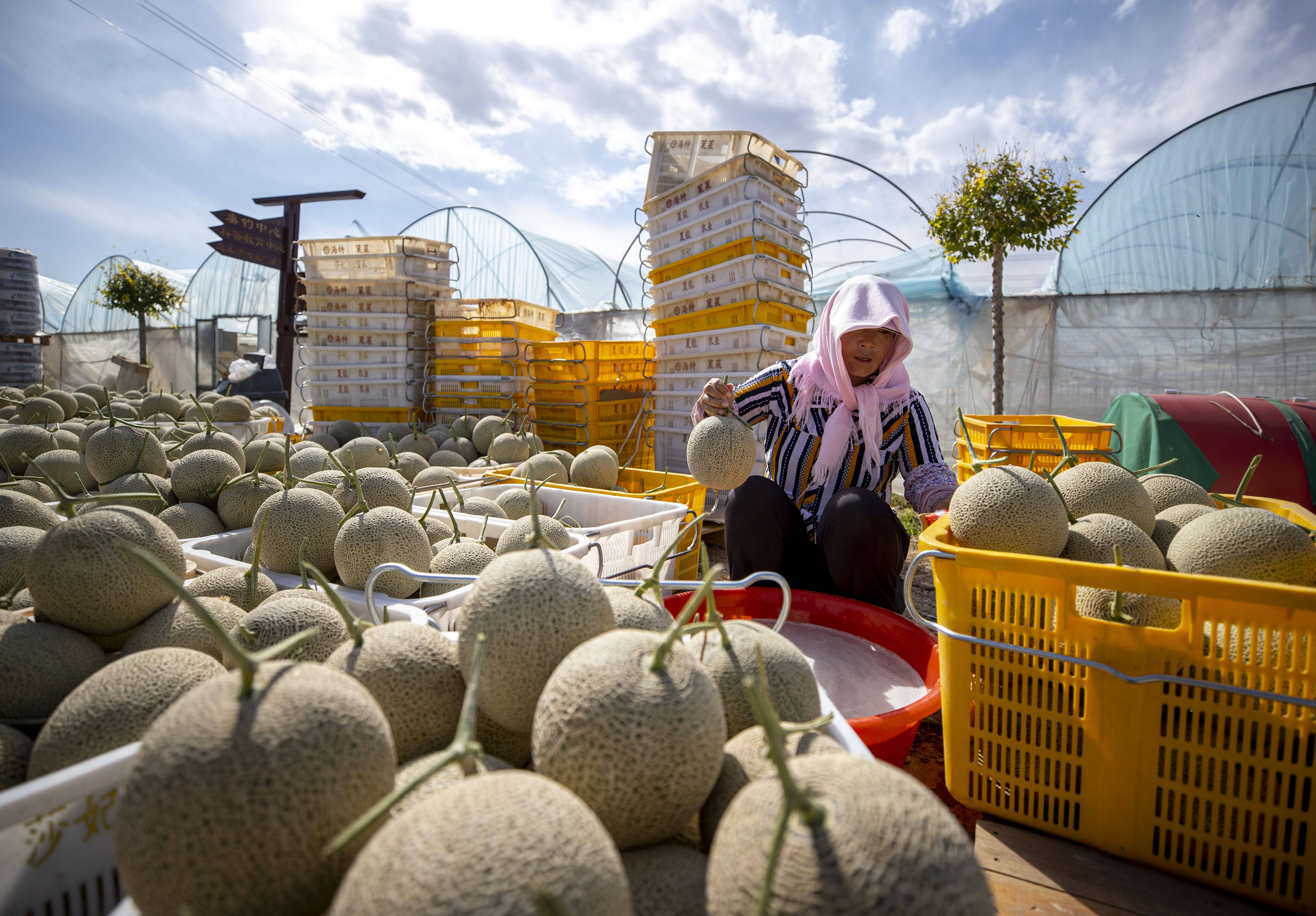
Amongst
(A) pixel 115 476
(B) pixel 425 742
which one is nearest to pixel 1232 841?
(B) pixel 425 742

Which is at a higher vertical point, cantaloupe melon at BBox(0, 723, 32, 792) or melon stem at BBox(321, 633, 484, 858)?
melon stem at BBox(321, 633, 484, 858)

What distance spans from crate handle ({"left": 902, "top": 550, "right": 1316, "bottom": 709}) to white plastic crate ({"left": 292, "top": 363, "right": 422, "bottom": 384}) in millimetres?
5871

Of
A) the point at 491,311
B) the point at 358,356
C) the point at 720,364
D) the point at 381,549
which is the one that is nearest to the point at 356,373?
the point at 358,356

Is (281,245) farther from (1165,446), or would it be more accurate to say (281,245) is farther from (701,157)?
(1165,446)

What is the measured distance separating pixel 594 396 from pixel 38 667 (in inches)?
179

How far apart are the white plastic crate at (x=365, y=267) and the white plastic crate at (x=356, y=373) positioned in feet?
2.89

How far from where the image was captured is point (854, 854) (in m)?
0.62

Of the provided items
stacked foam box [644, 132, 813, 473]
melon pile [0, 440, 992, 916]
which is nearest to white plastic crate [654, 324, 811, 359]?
stacked foam box [644, 132, 813, 473]

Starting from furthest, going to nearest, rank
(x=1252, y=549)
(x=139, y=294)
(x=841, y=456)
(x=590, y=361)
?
(x=139, y=294), (x=590, y=361), (x=841, y=456), (x=1252, y=549)

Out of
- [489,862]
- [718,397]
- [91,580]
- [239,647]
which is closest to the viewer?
[489,862]

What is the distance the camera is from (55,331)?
21938mm

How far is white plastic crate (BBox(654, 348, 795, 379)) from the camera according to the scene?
4605mm

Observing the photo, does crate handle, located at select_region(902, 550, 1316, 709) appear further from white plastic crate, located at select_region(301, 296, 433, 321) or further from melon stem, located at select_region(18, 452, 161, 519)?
white plastic crate, located at select_region(301, 296, 433, 321)

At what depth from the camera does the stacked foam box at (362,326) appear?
6203 millimetres
